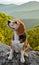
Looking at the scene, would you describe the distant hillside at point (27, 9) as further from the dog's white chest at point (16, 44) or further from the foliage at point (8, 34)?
the dog's white chest at point (16, 44)

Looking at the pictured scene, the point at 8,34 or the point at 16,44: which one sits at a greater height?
the point at 16,44

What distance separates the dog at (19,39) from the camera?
16.2 feet

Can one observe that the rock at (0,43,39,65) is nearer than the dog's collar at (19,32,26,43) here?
No

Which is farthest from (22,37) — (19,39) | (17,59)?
(17,59)

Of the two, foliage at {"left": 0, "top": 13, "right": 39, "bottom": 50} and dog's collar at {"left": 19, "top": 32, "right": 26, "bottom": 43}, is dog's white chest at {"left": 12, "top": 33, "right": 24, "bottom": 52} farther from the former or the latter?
foliage at {"left": 0, "top": 13, "right": 39, "bottom": 50}

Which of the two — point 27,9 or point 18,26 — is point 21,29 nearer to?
point 18,26

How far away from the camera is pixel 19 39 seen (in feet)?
16.7

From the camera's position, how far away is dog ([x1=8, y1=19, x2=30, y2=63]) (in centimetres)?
495

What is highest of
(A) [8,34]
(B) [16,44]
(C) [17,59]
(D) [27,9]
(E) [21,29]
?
(E) [21,29]

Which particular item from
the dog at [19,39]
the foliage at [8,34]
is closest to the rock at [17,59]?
the dog at [19,39]

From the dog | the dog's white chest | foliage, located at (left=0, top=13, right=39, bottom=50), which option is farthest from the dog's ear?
foliage, located at (left=0, top=13, right=39, bottom=50)

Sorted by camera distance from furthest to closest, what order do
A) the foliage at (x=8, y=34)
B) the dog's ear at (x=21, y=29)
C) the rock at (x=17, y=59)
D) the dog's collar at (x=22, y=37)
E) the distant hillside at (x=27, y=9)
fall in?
the distant hillside at (x=27, y=9) < the foliage at (x=8, y=34) < the rock at (x=17, y=59) < the dog's collar at (x=22, y=37) < the dog's ear at (x=21, y=29)

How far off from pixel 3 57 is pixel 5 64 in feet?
0.64

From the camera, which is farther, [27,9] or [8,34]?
[27,9]
